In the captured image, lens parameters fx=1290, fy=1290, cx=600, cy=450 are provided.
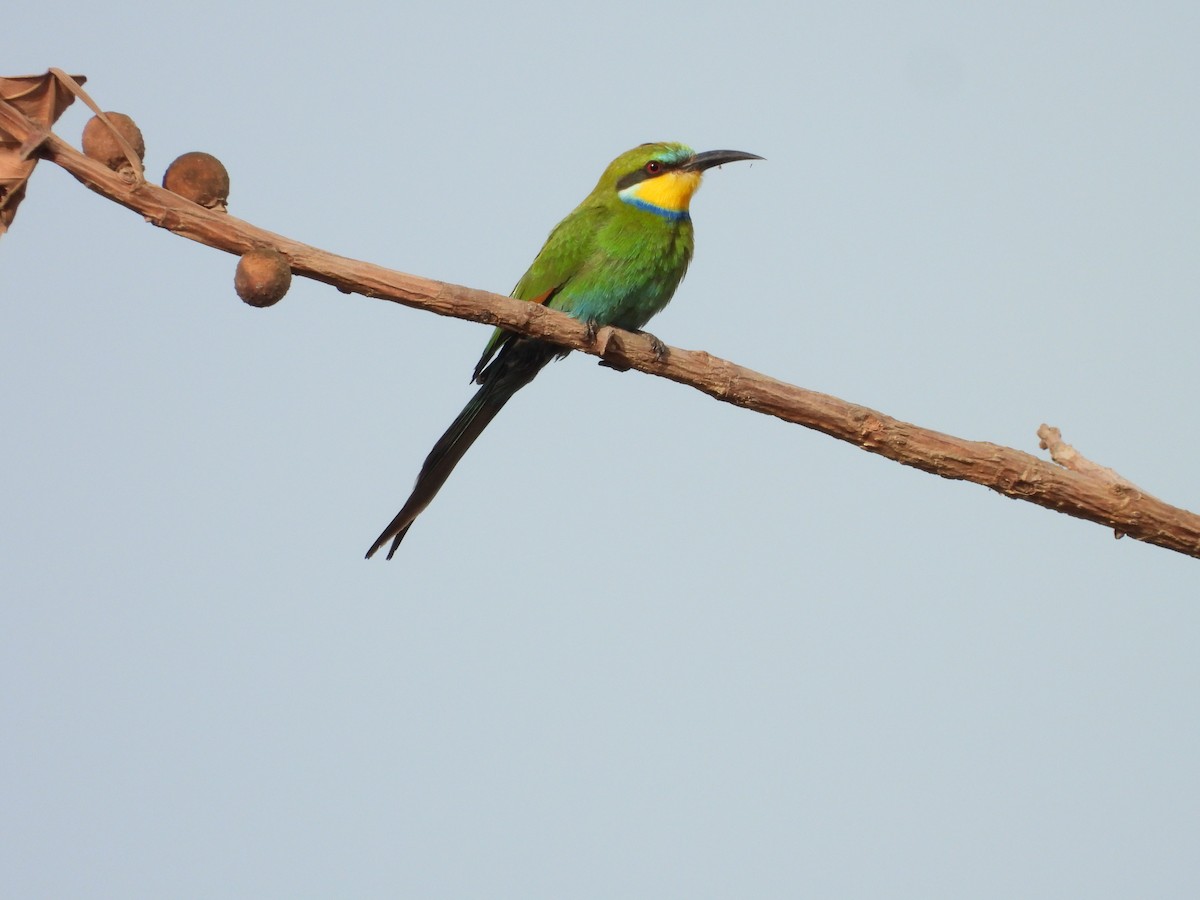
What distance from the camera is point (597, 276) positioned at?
4.41 metres

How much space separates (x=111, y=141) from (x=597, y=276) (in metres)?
1.92

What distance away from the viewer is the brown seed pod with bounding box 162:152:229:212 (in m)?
2.85

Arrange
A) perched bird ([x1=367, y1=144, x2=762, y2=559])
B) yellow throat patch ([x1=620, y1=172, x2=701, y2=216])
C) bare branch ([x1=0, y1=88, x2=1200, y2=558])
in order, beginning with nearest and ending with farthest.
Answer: bare branch ([x1=0, y1=88, x2=1200, y2=558]), perched bird ([x1=367, y1=144, x2=762, y2=559]), yellow throat patch ([x1=620, y1=172, x2=701, y2=216])

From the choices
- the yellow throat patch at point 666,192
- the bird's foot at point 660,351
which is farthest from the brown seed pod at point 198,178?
the yellow throat patch at point 666,192

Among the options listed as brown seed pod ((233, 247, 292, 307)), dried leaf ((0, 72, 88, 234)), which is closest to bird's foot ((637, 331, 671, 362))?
brown seed pod ((233, 247, 292, 307))

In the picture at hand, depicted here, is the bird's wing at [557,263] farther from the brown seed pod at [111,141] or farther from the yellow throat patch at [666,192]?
the brown seed pod at [111,141]

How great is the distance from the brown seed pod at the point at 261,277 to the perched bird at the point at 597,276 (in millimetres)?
1390

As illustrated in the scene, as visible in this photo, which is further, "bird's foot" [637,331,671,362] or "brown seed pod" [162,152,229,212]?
"bird's foot" [637,331,671,362]

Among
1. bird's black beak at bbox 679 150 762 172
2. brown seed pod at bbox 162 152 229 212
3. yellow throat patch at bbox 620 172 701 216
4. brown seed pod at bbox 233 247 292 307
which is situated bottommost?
brown seed pod at bbox 233 247 292 307

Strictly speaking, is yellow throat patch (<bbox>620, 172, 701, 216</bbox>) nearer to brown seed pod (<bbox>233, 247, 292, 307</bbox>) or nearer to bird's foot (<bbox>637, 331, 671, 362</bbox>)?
bird's foot (<bbox>637, 331, 671, 362</bbox>)

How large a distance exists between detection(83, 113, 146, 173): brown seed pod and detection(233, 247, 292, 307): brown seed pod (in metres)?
0.35

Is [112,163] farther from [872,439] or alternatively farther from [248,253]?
[872,439]

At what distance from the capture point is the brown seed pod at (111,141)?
2811mm

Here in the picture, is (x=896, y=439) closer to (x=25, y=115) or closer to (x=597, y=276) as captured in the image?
(x=597, y=276)
